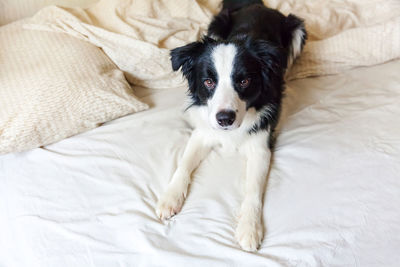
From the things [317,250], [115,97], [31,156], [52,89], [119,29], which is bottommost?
[317,250]

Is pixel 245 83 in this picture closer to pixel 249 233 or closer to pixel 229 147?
pixel 229 147

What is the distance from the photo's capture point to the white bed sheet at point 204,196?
1.36 metres

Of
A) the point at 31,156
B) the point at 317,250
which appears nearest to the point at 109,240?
the point at 31,156

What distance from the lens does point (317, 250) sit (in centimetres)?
133

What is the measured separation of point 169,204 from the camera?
5.07 feet

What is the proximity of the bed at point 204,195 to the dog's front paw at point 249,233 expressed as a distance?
0.11 feet

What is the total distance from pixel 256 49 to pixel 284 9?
55.2 inches

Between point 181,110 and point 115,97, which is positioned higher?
point 115,97

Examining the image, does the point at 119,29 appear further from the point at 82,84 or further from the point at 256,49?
the point at 256,49

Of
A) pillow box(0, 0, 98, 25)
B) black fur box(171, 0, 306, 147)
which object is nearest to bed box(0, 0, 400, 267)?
black fur box(171, 0, 306, 147)

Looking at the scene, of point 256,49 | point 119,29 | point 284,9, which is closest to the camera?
point 256,49

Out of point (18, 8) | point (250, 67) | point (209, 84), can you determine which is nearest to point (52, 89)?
point (209, 84)

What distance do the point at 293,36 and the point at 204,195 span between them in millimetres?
1462

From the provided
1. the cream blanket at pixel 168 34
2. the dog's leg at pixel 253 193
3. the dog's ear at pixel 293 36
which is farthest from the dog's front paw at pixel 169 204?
the dog's ear at pixel 293 36
